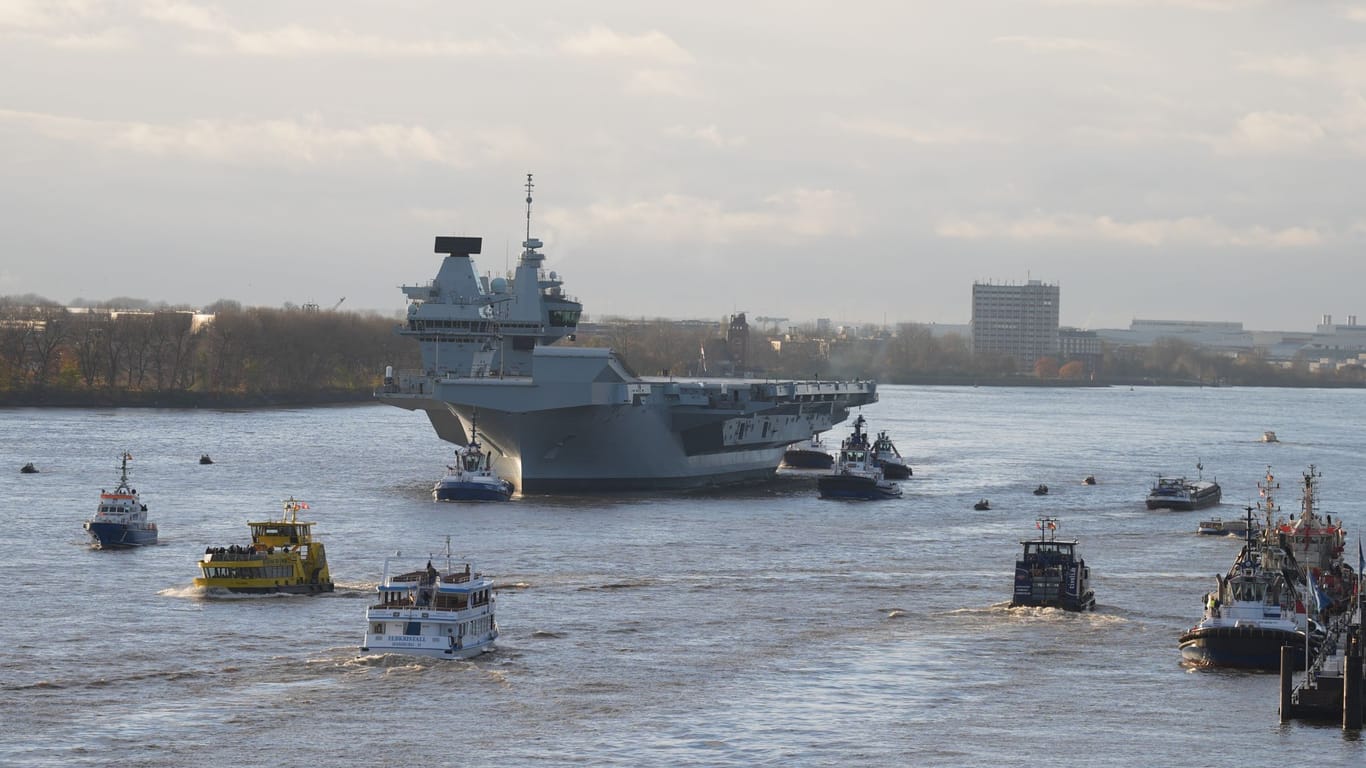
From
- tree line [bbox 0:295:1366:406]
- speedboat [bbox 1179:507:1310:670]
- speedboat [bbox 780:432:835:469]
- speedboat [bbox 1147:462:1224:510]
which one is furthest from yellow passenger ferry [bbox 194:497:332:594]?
tree line [bbox 0:295:1366:406]

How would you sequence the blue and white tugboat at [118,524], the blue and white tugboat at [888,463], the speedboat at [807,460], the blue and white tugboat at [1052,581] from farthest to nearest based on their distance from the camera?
the speedboat at [807,460] → the blue and white tugboat at [888,463] → the blue and white tugboat at [118,524] → the blue and white tugboat at [1052,581]

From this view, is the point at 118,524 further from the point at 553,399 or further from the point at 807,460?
the point at 807,460

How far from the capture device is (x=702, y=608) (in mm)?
42156

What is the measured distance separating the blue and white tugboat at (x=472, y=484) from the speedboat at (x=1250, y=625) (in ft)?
98.8

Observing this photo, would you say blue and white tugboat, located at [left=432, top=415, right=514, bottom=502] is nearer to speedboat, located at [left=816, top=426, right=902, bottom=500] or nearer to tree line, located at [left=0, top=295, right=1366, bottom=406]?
speedboat, located at [left=816, top=426, right=902, bottom=500]

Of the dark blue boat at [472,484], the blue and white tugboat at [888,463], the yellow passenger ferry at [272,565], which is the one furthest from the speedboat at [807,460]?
the yellow passenger ferry at [272,565]

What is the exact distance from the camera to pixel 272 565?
4294 cm

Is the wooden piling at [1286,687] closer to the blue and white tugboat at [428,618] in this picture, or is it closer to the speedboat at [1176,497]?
the blue and white tugboat at [428,618]

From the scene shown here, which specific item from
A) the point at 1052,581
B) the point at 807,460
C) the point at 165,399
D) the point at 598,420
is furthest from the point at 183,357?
the point at 1052,581

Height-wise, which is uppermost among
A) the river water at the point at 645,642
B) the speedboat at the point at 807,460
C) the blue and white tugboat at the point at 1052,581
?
the speedboat at the point at 807,460

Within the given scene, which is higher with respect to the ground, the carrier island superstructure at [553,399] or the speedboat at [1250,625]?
the carrier island superstructure at [553,399]

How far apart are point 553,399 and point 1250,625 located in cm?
2986

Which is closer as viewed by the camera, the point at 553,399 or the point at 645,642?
the point at 645,642

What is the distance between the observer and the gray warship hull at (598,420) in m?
61.7
